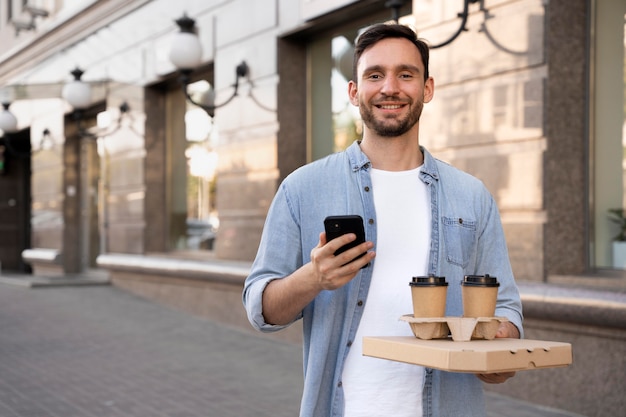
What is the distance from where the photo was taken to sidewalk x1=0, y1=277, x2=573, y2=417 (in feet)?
19.7

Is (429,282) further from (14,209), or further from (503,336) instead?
(14,209)

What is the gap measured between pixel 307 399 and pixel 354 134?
699cm

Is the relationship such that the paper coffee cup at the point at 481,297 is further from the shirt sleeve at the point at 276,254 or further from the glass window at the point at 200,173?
the glass window at the point at 200,173

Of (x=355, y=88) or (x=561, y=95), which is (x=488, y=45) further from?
(x=355, y=88)

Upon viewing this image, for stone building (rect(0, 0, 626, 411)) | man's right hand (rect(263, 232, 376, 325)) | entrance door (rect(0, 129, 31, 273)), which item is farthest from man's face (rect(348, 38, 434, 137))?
entrance door (rect(0, 129, 31, 273))

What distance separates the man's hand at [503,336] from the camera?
1.89m

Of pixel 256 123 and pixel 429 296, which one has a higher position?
pixel 256 123

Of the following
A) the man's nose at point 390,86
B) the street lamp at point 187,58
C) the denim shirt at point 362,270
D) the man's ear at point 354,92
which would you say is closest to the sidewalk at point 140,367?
the street lamp at point 187,58

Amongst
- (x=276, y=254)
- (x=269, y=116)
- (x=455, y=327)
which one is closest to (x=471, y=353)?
(x=455, y=327)

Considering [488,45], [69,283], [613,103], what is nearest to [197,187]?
Answer: [69,283]

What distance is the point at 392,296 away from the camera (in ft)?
6.86

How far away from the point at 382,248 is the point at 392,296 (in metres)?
0.13

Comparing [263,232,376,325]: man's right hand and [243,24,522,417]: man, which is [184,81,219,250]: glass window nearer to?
[243,24,522,417]: man

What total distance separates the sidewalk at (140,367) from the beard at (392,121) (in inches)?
155
